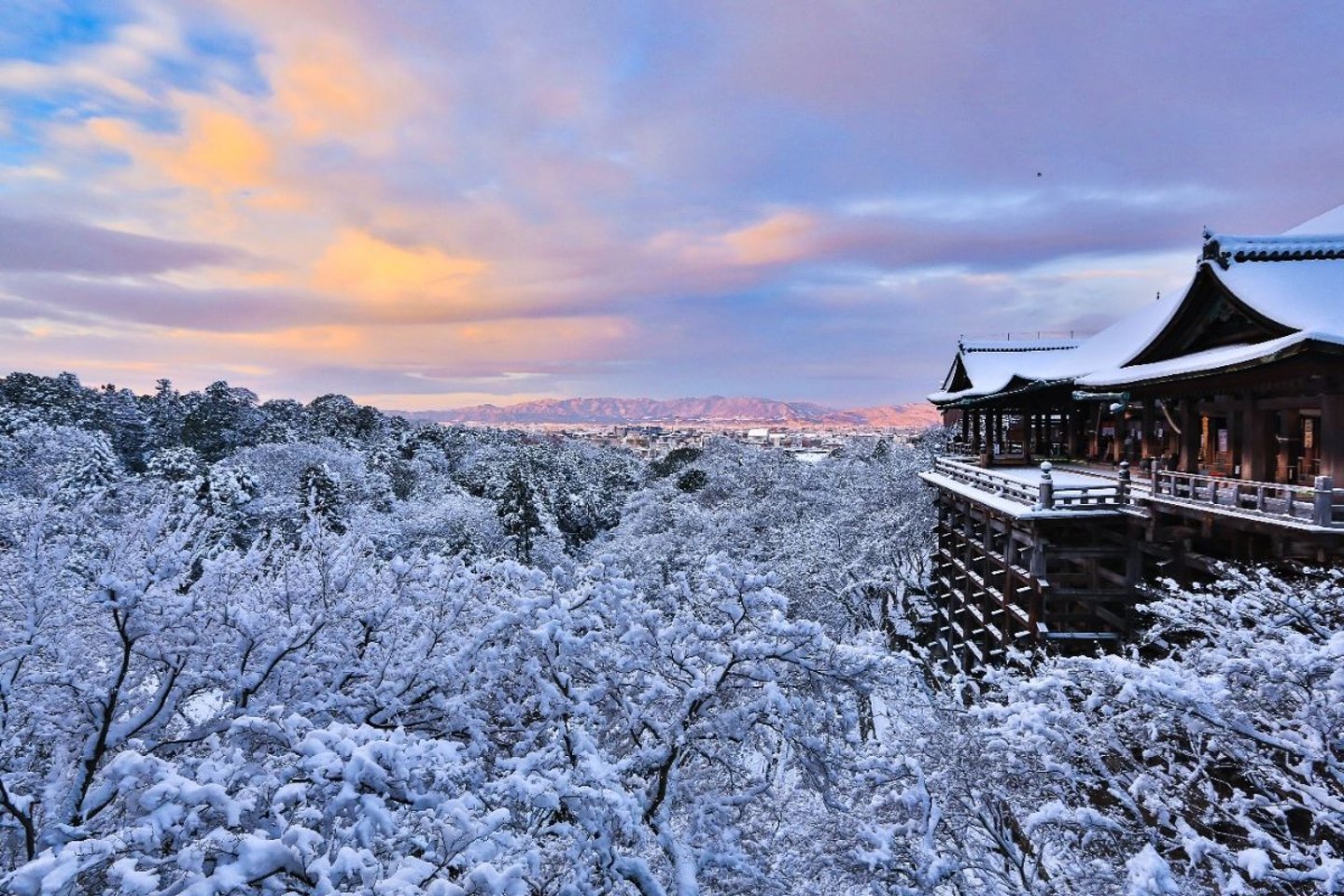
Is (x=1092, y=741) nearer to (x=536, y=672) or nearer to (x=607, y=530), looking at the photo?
(x=536, y=672)

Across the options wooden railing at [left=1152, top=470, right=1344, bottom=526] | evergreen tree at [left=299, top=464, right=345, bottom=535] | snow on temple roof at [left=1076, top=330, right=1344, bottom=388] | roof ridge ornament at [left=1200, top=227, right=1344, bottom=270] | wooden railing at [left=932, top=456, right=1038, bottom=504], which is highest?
roof ridge ornament at [left=1200, top=227, right=1344, bottom=270]

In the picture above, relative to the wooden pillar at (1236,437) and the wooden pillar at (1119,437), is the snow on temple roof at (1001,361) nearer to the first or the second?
the wooden pillar at (1119,437)

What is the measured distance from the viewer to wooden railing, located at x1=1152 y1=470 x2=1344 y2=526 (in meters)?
9.93

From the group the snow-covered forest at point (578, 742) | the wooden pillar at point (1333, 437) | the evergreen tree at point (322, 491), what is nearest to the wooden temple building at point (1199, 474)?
the wooden pillar at point (1333, 437)

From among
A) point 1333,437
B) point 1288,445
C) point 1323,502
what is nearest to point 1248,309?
point 1333,437

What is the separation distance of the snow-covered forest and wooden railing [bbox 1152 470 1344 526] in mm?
1158

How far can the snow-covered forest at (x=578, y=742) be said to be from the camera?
13.7ft

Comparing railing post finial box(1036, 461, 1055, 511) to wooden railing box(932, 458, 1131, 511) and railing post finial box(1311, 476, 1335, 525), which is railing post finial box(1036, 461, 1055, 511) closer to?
wooden railing box(932, 458, 1131, 511)

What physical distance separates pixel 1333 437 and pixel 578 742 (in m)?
13.7

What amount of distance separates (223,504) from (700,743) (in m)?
29.0

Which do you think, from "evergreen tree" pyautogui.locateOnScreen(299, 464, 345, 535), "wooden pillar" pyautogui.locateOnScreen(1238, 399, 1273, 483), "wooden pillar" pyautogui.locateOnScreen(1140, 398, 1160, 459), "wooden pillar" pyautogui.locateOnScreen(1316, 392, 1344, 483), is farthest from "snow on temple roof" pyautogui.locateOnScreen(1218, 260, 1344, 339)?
"evergreen tree" pyautogui.locateOnScreen(299, 464, 345, 535)

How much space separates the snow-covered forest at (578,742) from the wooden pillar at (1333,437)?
1897mm

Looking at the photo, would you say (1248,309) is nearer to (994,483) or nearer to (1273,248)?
(1273,248)

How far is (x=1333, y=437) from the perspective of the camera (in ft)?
36.6
